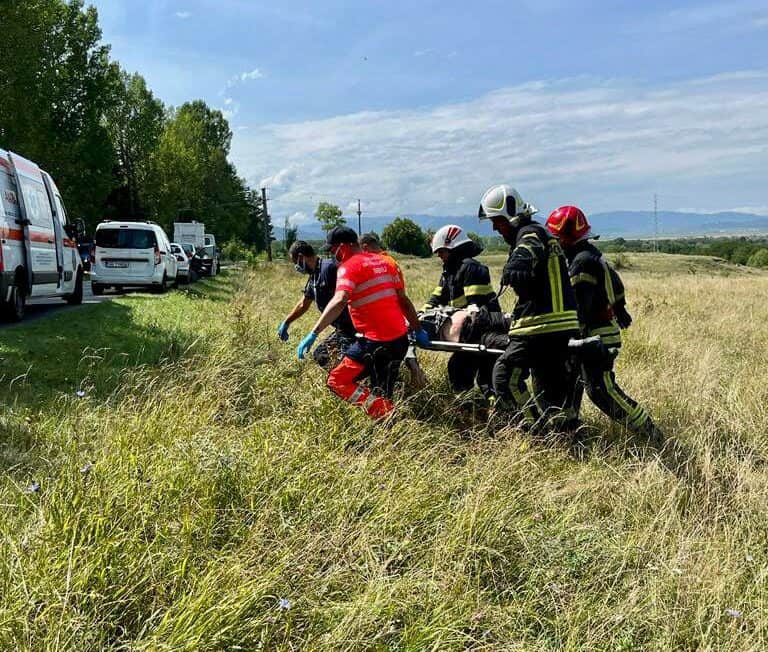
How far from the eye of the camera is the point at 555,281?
4.63 meters

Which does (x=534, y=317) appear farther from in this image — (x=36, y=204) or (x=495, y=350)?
(x=36, y=204)

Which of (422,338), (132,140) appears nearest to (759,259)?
(132,140)

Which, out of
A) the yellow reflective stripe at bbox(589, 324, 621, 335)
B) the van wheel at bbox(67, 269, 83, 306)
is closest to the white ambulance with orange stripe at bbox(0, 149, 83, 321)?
the van wheel at bbox(67, 269, 83, 306)

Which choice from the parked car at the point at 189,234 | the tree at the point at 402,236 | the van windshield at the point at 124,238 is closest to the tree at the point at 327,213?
the tree at the point at 402,236

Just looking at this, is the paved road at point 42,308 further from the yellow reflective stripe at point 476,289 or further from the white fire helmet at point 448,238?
the yellow reflective stripe at point 476,289

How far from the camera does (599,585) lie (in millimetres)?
3033

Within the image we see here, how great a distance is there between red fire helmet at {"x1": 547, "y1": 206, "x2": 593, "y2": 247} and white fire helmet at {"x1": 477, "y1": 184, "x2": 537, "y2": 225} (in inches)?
13.1

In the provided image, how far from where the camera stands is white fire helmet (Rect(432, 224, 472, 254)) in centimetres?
612

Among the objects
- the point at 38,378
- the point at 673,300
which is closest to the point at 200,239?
the point at 673,300

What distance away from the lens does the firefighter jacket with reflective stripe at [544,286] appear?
180 inches

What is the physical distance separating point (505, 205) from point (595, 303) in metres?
1.08

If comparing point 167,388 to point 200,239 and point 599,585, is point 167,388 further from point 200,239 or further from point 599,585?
point 200,239

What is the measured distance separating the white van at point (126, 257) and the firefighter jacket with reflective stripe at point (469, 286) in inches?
502

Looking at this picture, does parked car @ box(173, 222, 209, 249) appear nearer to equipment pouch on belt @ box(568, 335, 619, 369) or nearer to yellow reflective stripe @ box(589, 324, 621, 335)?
yellow reflective stripe @ box(589, 324, 621, 335)
